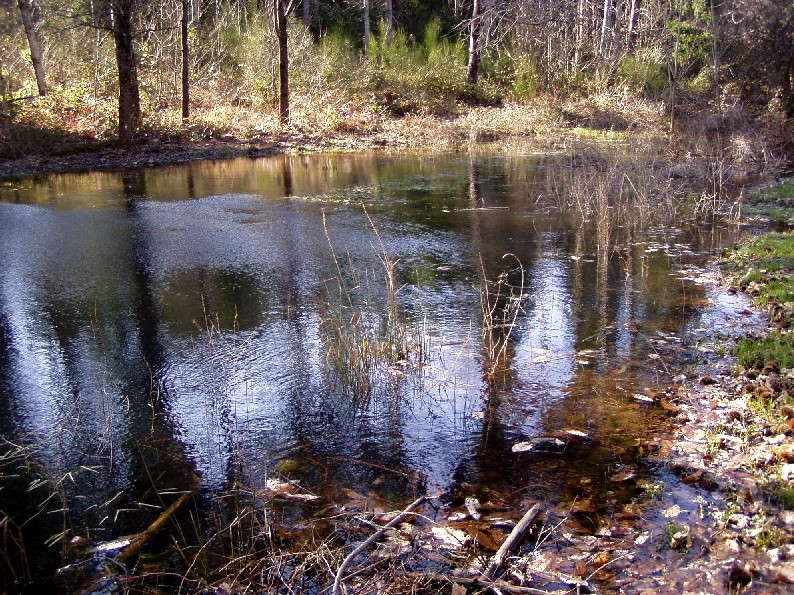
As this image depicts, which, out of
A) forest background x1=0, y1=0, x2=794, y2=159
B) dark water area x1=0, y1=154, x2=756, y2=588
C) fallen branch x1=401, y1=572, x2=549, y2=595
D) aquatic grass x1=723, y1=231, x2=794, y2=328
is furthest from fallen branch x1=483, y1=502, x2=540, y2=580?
forest background x1=0, y1=0, x2=794, y2=159

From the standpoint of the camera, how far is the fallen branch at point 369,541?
349 centimetres

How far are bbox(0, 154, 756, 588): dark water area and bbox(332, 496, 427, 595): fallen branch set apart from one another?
0.27 metres

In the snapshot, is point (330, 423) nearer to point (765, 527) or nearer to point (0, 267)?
point (765, 527)

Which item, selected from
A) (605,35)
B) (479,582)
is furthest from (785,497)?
(605,35)

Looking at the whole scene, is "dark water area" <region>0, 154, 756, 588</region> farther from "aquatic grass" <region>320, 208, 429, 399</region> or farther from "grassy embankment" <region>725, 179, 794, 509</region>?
"grassy embankment" <region>725, 179, 794, 509</region>

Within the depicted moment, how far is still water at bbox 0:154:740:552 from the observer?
5125 millimetres

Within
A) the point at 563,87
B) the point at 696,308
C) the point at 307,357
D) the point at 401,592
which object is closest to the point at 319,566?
the point at 401,592

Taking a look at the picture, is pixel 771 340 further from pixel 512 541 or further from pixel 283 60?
pixel 283 60

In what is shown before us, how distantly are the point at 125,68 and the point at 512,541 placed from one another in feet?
69.2

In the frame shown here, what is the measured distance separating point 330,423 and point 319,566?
1.83m

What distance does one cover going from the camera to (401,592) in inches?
146


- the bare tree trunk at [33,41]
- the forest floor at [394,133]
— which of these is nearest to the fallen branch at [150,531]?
the forest floor at [394,133]

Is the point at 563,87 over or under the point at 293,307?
over

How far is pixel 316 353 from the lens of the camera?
7172 millimetres
